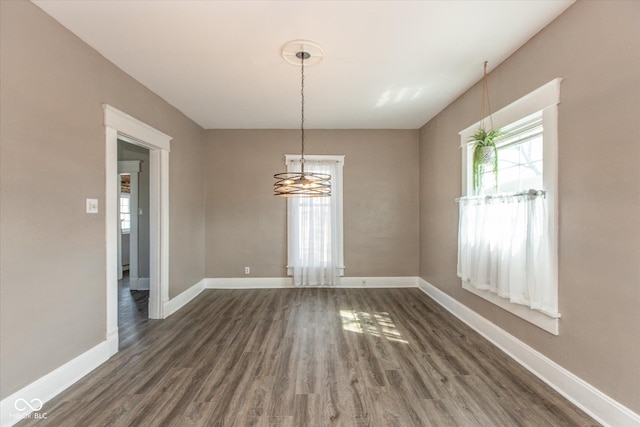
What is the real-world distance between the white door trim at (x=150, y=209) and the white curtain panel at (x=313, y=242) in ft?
6.36

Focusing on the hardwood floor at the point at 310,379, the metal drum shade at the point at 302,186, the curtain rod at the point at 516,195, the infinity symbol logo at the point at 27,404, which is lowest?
the hardwood floor at the point at 310,379

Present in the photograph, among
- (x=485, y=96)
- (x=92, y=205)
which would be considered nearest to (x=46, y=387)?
(x=92, y=205)

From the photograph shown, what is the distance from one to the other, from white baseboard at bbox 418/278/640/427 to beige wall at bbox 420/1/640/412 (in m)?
0.05

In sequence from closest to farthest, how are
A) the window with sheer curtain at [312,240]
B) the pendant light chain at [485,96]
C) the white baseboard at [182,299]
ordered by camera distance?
the pendant light chain at [485,96], the white baseboard at [182,299], the window with sheer curtain at [312,240]

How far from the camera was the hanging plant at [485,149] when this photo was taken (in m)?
2.66

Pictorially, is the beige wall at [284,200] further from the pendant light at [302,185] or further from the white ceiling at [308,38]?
the pendant light at [302,185]

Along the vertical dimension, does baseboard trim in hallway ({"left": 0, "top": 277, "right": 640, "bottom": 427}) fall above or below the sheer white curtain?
below

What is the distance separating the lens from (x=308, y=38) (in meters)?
2.27

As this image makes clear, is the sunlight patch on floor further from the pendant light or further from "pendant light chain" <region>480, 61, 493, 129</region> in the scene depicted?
"pendant light chain" <region>480, 61, 493, 129</region>

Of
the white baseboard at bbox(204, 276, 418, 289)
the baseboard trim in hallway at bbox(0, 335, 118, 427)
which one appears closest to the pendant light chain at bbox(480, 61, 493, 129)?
the white baseboard at bbox(204, 276, 418, 289)

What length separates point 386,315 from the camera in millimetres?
3527

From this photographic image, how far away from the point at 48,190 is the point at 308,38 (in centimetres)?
229

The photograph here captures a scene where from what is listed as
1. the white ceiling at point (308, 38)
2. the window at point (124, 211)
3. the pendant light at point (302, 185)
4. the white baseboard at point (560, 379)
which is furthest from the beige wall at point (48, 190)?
the window at point (124, 211)

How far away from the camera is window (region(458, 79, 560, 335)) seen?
2.10 m
